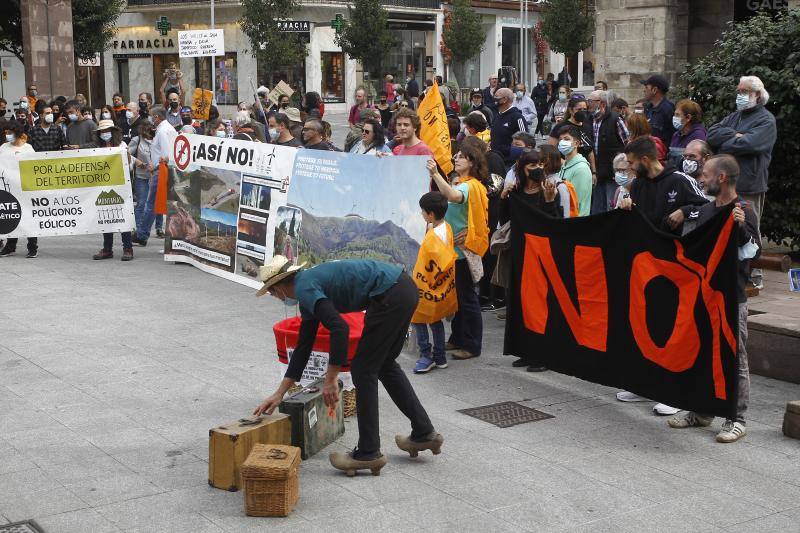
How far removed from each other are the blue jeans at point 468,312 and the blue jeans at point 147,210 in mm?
6736

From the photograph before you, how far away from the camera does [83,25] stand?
36.3 m

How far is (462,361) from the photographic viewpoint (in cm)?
948

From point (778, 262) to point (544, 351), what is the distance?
2536 millimetres

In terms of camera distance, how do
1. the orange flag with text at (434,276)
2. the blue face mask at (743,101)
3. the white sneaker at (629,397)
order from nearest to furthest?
1. the white sneaker at (629,397)
2. the orange flag with text at (434,276)
3. the blue face mask at (743,101)

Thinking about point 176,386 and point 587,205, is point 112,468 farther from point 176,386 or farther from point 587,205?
point 587,205

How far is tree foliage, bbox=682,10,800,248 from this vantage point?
37.9 feet

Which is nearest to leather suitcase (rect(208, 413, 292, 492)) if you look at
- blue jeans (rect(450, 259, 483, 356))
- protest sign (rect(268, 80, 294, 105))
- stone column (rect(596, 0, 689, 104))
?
blue jeans (rect(450, 259, 483, 356))

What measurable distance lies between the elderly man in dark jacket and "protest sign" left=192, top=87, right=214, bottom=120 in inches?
449

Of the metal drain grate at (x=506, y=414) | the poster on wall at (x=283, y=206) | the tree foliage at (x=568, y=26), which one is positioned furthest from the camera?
the tree foliage at (x=568, y=26)

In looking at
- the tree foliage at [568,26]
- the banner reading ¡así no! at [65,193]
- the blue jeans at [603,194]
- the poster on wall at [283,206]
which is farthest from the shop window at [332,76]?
the blue jeans at [603,194]

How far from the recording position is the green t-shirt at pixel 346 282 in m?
6.28

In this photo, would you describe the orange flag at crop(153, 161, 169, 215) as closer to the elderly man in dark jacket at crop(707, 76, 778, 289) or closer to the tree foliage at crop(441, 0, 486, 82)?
the elderly man in dark jacket at crop(707, 76, 778, 289)

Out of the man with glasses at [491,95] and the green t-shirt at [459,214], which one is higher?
the man with glasses at [491,95]

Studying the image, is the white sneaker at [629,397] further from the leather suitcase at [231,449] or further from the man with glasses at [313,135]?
the man with glasses at [313,135]
